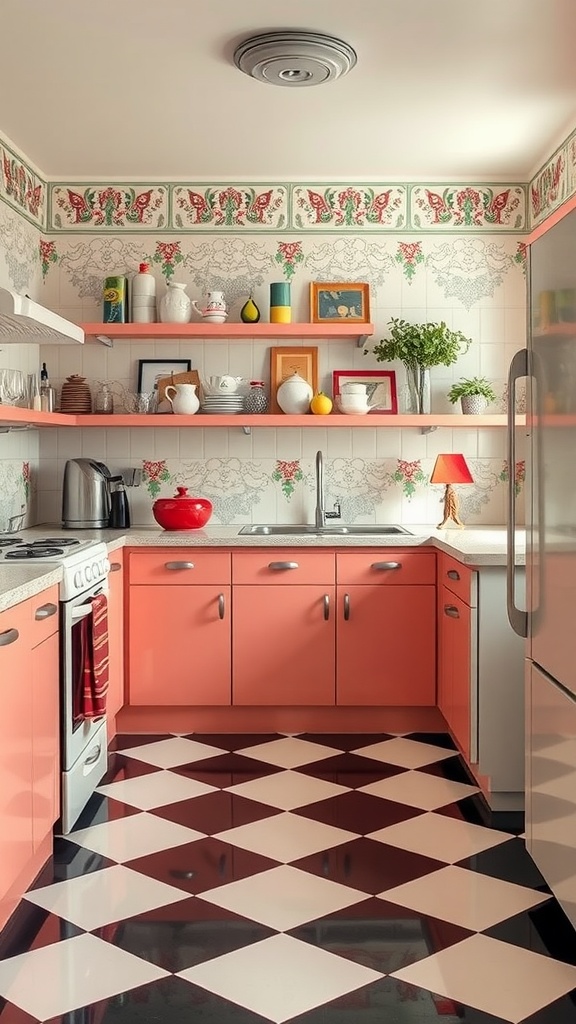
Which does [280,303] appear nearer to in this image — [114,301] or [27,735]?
[114,301]

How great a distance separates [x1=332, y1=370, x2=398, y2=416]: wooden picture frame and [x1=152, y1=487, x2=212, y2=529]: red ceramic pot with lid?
903 millimetres

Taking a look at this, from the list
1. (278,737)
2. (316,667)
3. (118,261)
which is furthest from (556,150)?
(278,737)

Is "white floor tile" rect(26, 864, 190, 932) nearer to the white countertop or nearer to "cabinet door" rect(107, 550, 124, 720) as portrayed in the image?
"cabinet door" rect(107, 550, 124, 720)

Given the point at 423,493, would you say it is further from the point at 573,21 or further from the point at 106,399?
the point at 573,21

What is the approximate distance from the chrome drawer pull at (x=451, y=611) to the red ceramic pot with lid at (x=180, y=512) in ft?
3.96

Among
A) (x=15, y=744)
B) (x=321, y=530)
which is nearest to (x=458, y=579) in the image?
(x=321, y=530)

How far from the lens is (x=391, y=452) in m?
4.91

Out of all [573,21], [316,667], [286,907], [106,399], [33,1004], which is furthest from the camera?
[106,399]

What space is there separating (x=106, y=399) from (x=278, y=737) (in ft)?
5.88

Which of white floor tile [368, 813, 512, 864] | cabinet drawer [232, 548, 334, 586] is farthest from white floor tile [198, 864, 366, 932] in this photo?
cabinet drawer [232, 548, 334, 586]

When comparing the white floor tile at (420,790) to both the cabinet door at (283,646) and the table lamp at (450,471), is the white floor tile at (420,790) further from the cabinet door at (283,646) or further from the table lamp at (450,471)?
the table lamp at (450,471)

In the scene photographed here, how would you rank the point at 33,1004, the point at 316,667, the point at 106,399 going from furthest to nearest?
the point at 106,399, the point at 316,667, the point at 33,1004

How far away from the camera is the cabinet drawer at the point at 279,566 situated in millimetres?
4293

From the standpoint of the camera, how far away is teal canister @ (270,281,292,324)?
15.6ft
